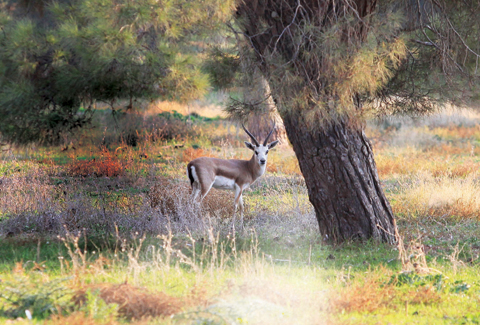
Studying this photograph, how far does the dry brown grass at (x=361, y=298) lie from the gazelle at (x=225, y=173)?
12.1ft

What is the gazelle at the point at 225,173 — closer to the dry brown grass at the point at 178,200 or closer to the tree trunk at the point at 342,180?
the dry brown grass at the point at 178,200

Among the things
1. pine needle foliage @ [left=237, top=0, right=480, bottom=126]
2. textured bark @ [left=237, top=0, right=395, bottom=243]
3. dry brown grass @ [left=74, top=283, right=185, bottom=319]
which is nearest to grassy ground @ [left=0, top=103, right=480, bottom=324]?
dry brown grass @ [left=74, top=283, right=185, bottom=319]

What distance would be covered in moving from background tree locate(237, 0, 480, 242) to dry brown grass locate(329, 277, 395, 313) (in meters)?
1.02

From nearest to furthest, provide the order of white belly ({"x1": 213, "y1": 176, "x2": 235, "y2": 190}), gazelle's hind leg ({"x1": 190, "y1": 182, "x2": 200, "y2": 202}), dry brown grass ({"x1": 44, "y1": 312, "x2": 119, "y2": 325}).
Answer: dry brown grass ({"x1": 44, "y1": 312, "x2": 119, "y2": 325}) → gazelle's hind leg ({"x1": 190, "y1": 182, "x2": 200, "y2": 202}) → white belly ({"x1": 213, "y1": 176, "x2": 235, "y2": 190})

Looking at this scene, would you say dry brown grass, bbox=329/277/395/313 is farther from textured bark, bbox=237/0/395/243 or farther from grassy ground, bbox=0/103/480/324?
textured bark, bbox=237/0/395/243

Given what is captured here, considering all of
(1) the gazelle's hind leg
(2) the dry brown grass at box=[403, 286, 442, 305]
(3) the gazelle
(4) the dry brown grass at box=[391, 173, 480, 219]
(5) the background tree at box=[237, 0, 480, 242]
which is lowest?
(2) the dry brown grass at box=[403, 286, 442, 305]

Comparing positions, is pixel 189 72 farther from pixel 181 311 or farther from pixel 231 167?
pixel 181 311

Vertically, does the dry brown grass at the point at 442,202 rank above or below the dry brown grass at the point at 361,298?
above

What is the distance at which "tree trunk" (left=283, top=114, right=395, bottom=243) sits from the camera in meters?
6.41

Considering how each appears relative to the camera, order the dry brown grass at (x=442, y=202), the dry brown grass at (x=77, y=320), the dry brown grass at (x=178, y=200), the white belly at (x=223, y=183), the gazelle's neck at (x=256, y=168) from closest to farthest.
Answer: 1. the dry brown grass at (x=77, y=320)
2. the dry brown grass at (x=442, y=202)
3. the dry brown grass at (x=178, y=200)
4. the white belly at (x=223, y=183)
5. the gazelle's neck at (x=256, y=168)

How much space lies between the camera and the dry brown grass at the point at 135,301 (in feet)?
12.8

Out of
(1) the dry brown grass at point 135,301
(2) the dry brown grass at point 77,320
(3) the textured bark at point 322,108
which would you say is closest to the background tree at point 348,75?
(3) the textured bark at point 322,108

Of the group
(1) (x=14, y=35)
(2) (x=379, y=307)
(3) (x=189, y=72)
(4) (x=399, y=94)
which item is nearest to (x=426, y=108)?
(4) (x=399, y=94)

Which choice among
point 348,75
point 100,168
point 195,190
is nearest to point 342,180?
point 348,75
